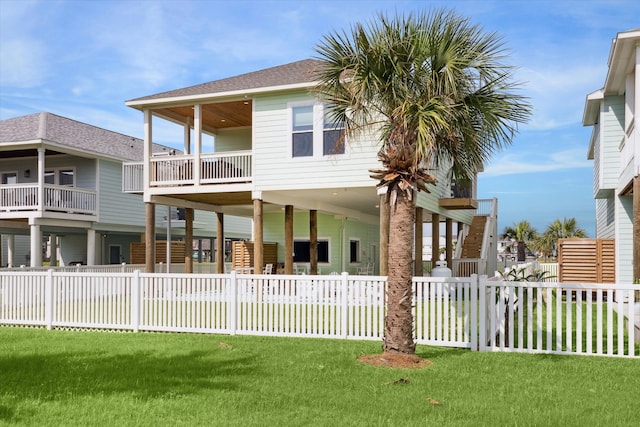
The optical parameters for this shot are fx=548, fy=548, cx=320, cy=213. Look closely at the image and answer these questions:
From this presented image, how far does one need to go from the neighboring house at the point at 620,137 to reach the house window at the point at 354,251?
11.5m

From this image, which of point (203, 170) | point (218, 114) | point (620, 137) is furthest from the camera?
point (218, 114)

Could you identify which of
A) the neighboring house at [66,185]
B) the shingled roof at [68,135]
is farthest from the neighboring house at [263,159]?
the shingled roof at [68,135]

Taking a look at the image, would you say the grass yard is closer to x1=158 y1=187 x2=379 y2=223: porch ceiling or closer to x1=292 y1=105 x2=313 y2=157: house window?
x1=292 y1=105 x2=313 y2=157: house window

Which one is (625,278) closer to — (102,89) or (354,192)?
(354,192)

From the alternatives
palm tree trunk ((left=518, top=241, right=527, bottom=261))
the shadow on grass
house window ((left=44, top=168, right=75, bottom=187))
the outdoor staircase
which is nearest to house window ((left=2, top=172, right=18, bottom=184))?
house window ((left=44, top=168, right=75, bottom=187))

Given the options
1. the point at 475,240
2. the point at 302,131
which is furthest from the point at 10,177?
the point at 475,240

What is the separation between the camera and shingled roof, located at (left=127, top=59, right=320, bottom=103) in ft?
54.9

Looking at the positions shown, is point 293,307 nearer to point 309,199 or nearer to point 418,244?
point 418,244

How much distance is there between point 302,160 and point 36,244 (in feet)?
42.4

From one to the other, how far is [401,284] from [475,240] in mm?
16998

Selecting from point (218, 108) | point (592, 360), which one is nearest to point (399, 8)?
point (592, 360)

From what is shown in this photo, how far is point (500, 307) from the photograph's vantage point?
30.5 feet

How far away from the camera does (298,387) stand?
266 inches

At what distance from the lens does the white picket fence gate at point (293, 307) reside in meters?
9.29
